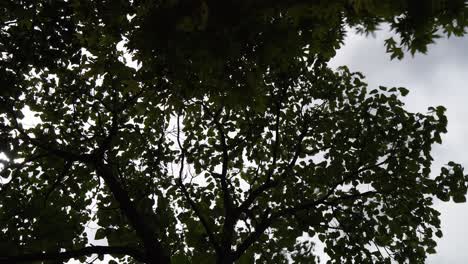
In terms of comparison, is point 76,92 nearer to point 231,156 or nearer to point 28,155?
point 28,155

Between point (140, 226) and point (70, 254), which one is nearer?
point (70, 254)

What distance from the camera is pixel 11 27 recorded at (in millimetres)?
7215

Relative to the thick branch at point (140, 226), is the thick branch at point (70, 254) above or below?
below

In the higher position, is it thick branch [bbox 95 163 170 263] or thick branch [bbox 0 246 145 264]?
thick branch [bbox 95 163 170 263]

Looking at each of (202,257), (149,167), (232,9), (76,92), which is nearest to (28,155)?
(76,92)

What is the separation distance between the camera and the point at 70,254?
712 cm

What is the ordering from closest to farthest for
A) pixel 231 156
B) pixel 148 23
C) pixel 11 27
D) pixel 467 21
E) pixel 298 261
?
pixel 467 21, pixel 148 23, pixel 11 27, pixel 298 261, pixel 231 156

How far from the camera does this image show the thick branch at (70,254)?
21.8ft

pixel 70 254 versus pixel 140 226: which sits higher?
pixel 140 226

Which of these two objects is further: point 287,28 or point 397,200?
point 397,200

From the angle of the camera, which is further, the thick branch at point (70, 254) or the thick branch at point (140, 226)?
the thick branch at point (140, 226)

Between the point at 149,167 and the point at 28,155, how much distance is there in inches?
103

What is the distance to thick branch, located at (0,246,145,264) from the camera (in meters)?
6.64

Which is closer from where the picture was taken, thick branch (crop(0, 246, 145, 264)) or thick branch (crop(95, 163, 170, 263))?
thick branch (crop(0, 246, 145, 264))
